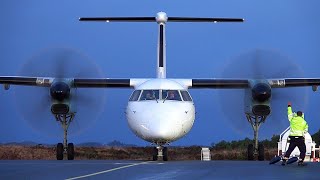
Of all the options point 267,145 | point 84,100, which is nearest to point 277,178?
point 84,100

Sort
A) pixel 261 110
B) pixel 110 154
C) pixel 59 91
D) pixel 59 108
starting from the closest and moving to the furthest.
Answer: pixel 59 91 → pixel 59 108 → pixel 261 110 → pixel 110 154

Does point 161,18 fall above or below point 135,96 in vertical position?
above

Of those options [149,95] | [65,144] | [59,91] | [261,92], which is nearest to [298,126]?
[149,95]

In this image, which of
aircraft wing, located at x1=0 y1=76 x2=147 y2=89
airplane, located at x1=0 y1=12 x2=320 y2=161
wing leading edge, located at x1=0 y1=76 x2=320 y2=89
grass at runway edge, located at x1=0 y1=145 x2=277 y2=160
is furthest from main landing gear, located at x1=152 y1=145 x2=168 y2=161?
grass at runway edge, located at x1=0 y1=145 x2=277 y2=160

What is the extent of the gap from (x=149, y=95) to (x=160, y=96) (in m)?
0.50

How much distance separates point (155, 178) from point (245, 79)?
18540 millimetres

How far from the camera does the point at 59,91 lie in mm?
30672

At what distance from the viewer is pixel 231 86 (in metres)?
34.0

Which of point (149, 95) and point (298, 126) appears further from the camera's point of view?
point (149, 95)

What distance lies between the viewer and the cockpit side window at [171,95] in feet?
91.0

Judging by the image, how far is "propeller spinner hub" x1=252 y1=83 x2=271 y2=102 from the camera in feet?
101

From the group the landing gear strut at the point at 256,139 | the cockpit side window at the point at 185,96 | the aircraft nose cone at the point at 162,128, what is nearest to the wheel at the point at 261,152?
the landing gear strut at the point at 256,139

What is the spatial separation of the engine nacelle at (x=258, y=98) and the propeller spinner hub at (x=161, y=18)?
5869mm

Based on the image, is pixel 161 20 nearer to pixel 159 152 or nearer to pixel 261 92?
pixel 261 92
